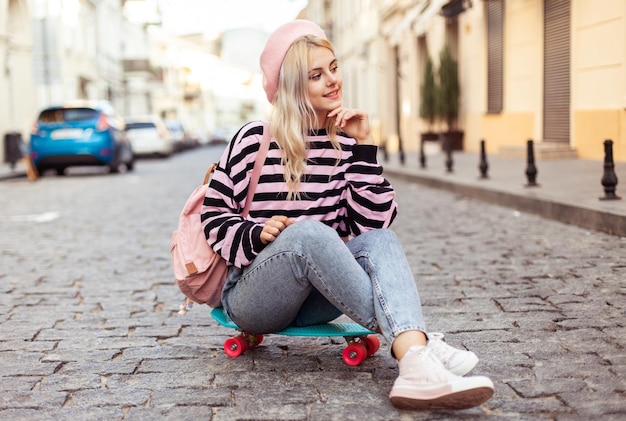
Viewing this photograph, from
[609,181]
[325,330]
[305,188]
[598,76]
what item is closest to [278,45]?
[305,188]

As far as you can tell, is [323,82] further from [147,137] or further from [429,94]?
[147,137]

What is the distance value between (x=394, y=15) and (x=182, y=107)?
5333 centimetres

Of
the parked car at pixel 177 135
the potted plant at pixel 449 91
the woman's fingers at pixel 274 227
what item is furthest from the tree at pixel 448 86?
the parked car at pixel 177 135

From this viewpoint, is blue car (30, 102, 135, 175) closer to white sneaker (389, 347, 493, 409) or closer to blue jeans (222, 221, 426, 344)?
blue jeans (222, 221, 426, 344)

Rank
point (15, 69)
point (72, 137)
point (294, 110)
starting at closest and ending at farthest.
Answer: point (294, 110)
point (72, 137)
point (15, 69)

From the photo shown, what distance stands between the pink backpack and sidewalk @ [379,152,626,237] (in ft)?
13.7

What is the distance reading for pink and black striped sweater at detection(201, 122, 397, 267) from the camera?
3250 millimetres

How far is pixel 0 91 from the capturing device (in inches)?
969

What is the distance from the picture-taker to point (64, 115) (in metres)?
18.0

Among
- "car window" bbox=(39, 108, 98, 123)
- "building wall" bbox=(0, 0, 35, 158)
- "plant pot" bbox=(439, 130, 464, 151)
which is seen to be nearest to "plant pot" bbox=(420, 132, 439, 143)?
"plant pot" bbox=(439, 130, 464, 151)

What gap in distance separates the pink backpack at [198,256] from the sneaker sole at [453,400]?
93cm

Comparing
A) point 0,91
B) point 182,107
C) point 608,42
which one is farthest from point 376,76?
point 182,107

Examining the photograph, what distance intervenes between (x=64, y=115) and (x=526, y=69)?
928cm

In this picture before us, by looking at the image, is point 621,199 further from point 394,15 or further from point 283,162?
point 394,15
